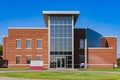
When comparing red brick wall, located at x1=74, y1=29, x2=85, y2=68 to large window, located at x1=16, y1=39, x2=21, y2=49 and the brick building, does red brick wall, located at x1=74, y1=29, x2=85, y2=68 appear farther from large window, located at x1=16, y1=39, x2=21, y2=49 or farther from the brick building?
large window, located at x1=16, y1=39, x2=21, y2=49

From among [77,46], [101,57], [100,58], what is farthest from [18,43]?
[101,57]

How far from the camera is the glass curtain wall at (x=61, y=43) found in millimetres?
64812

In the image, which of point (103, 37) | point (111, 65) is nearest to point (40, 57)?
point (111, 65)

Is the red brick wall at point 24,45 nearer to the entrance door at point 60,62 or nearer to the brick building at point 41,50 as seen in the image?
the brick building at point 41,50

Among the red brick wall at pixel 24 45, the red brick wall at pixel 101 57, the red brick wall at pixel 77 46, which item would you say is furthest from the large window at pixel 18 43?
the red brick wall at pixel 101 57

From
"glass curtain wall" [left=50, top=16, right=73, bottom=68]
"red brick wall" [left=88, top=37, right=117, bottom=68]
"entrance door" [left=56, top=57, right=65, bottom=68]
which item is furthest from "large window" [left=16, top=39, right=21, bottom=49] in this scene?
"red brick wall" [left=88, top=37, right=117, bottom=68]

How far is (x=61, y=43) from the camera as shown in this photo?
64.8 m

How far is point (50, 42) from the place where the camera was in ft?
214

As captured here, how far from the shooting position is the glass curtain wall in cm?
6481

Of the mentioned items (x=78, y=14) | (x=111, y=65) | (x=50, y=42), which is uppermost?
(x=78, y=14)

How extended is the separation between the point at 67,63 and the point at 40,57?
6097 mm

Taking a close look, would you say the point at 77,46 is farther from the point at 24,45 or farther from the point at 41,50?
the point at 24,45

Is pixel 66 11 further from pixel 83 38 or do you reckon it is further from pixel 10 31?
pixel 10 31

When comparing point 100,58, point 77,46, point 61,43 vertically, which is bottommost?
point 100,58
